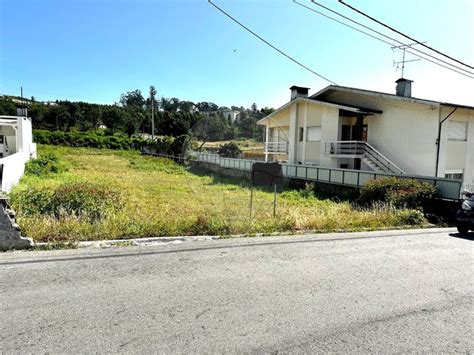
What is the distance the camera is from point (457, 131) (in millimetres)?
→ 17750

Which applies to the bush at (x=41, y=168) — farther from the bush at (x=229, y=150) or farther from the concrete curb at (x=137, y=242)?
the concrete curb at (x=137, y=242)

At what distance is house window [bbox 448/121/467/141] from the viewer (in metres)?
17.4

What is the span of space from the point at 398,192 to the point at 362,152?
8.03m

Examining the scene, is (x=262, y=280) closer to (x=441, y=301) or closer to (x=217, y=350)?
(x=217, y=350)

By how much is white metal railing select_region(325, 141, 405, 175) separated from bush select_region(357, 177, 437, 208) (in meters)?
4.99

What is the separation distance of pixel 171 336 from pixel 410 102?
18.3 m

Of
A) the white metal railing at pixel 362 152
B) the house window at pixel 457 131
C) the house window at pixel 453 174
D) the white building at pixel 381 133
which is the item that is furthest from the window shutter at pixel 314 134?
the house window at pixel 453 174

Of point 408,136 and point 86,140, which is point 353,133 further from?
point 86,140

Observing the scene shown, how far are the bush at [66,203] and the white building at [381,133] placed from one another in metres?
7.53

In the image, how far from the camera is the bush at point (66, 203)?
7434 mm

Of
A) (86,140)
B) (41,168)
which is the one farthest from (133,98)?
(41,168)

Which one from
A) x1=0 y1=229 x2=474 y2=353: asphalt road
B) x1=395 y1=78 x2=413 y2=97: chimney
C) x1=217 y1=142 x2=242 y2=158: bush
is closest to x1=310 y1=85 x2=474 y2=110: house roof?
x1=395 y1=78 x2=413 y2=97: chimney

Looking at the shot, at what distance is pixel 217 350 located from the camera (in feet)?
8.88

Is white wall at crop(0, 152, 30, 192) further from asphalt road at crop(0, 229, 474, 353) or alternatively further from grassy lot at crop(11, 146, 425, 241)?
asphalt road at crop(0, 229, 474, 353)
